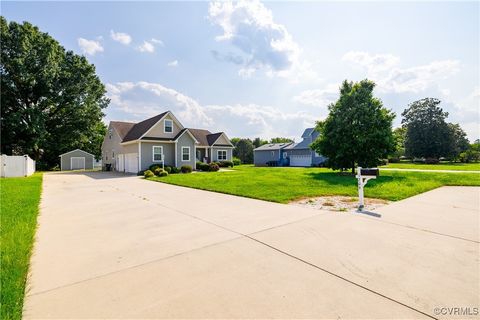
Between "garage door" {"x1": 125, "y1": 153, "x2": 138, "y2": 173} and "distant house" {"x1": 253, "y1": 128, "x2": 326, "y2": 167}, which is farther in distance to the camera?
"distant house" {"x1": 253, "y1": 128, "x2": 326, "y2": 167}

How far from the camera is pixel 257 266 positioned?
3.23m

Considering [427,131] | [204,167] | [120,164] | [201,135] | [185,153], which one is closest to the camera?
[185,153]

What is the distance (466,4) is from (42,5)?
1634 centimetres

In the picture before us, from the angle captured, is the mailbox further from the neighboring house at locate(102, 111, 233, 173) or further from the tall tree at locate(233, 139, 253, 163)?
the tall tree at locate(233, 139, 253, 163)

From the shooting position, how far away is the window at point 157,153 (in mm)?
22359

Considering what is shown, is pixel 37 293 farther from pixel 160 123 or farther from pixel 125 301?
pixel 160 123

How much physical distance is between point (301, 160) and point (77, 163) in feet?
105

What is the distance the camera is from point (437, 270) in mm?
3102

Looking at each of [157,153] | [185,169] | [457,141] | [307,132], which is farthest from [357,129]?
[457,141]

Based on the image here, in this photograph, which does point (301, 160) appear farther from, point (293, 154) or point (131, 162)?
point (131, 162)

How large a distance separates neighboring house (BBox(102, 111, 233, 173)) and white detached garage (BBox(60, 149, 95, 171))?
24.7ft

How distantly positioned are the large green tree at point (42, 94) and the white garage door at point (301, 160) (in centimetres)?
2824

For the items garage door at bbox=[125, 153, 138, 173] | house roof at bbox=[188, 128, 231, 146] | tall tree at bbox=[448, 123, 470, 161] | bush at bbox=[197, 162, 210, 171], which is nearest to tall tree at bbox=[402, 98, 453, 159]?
tall tree at bbox=[448, 123, 470, 161]

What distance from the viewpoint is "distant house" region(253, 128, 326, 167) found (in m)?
33.9
